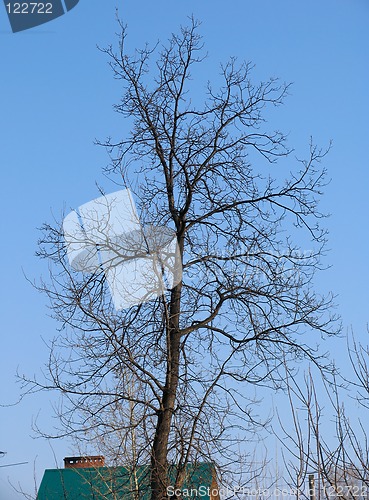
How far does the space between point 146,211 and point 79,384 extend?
1.41 meters

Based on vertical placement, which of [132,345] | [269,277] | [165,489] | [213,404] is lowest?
[165,489]

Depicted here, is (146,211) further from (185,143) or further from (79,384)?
(79,384)

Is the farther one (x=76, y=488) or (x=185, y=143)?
(x=76, y=488)

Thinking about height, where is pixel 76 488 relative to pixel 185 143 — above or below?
below

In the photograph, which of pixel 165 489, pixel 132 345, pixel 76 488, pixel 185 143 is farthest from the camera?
pixel 76 488

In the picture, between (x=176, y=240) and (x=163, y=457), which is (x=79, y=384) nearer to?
(x=163, y=457)

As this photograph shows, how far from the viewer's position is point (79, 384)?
20.5 ft

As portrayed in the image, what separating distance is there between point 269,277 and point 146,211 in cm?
107

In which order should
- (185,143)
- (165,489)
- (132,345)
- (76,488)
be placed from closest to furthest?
(165,489), (132,345), (185,143), (76,488)

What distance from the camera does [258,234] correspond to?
22.1 feet

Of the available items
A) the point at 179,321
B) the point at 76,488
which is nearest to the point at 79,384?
the point at 179,321

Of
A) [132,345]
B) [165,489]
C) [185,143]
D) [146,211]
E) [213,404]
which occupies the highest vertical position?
[185,143]

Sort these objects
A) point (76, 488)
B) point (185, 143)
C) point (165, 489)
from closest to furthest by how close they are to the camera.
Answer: point (165, 489)
point (185, 143)
point (76, 488)

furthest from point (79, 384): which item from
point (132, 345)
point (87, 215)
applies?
point (87, 215)
